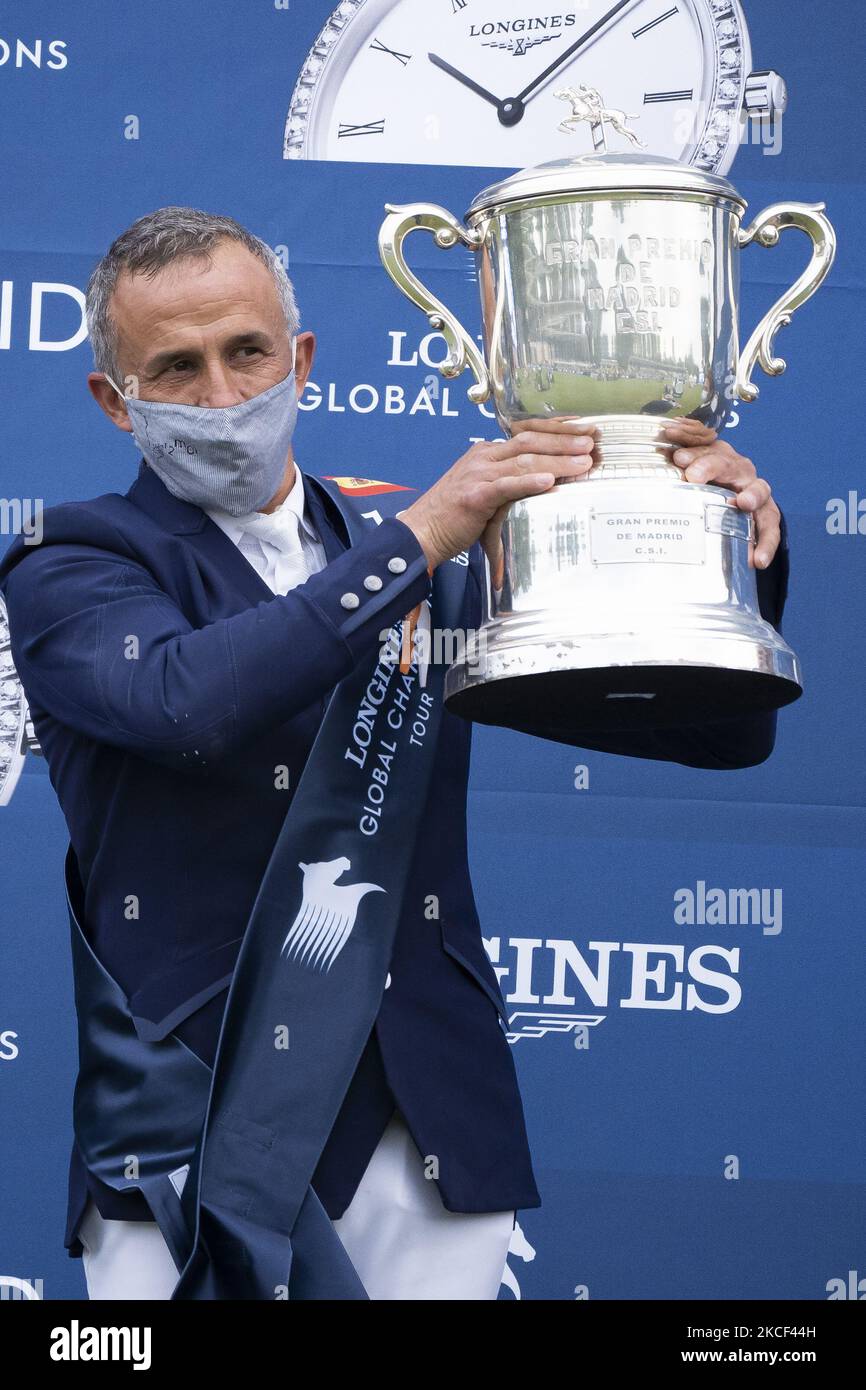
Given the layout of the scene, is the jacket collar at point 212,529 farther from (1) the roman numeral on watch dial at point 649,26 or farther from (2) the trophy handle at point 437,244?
(1) the roman numeral on watch dial at point 649,26

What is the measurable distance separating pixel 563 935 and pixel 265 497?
111 cm

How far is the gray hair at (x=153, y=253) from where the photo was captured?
181 cm

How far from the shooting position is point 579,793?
9.12 ft

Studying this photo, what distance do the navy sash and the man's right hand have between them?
8.1 inches

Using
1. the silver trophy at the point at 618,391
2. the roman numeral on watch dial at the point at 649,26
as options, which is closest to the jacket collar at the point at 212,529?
the silver trophy at the point at 618,391

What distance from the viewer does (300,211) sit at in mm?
2826

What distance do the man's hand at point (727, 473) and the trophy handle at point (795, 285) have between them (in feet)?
0.19

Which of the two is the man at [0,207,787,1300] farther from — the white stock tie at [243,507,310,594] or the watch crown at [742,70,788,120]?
the watch crown at [742,70,788,120]

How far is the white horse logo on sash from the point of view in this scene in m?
1.73

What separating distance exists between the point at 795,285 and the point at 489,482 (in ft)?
1.18

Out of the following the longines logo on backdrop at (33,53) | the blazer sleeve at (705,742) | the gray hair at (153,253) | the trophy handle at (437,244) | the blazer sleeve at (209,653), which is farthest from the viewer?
the longines logo on backdrop at (33,53)

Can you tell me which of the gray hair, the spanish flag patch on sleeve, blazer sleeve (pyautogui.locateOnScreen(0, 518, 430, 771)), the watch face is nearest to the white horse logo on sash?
blazer sleeve (pyautogui.locateOnScreen(0, 518, 430, 771))
